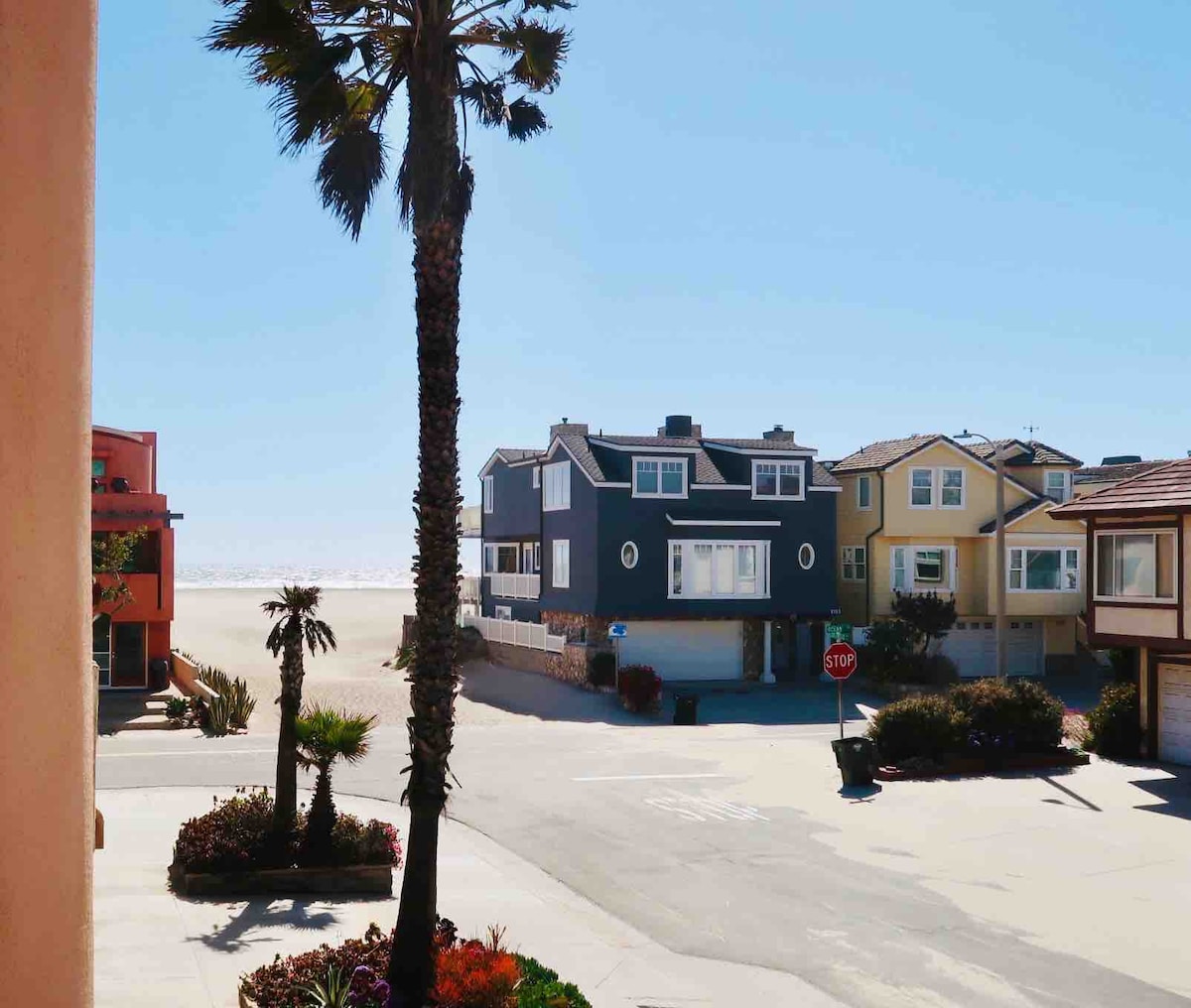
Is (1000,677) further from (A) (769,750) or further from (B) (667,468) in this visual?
(B) (667,468)

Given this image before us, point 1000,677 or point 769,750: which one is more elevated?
A: point 1000,677

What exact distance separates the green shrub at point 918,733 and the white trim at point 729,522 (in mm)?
18628

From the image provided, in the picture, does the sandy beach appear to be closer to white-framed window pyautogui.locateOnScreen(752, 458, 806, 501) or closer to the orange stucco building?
the orange stucco building

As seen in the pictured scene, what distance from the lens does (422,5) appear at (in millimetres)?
11711

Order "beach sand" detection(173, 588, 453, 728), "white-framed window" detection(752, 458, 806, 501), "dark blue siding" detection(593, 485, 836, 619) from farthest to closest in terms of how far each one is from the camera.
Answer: "white-framed window" detection(752, 458, 806, 501), "dark blue siding" detection(593, 485, 836, 619), "beach sand" detection(173, 588, 453, 728)

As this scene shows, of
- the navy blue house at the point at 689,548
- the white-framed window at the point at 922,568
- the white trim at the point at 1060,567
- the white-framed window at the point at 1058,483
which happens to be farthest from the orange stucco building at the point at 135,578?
the white-framed window at the point at 1058,483

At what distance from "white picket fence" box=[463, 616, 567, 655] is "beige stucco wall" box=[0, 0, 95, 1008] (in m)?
39.1

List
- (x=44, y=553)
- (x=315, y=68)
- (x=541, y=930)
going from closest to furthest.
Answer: (x=44, y=553), (x=315, y=68), (x=541, y=930)

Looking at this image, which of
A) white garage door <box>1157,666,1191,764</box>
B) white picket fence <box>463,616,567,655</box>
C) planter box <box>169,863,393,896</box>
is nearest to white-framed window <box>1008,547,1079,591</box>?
white picket fence <box>463,616,567,655</box>

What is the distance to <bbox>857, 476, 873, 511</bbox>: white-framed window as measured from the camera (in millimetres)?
49281

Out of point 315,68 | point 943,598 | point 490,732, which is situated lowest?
point 490,732

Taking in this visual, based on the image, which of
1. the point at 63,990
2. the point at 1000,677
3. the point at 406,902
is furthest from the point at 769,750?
the point at 63,990

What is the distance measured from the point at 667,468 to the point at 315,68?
3323 centimetres

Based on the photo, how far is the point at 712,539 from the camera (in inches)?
1768
